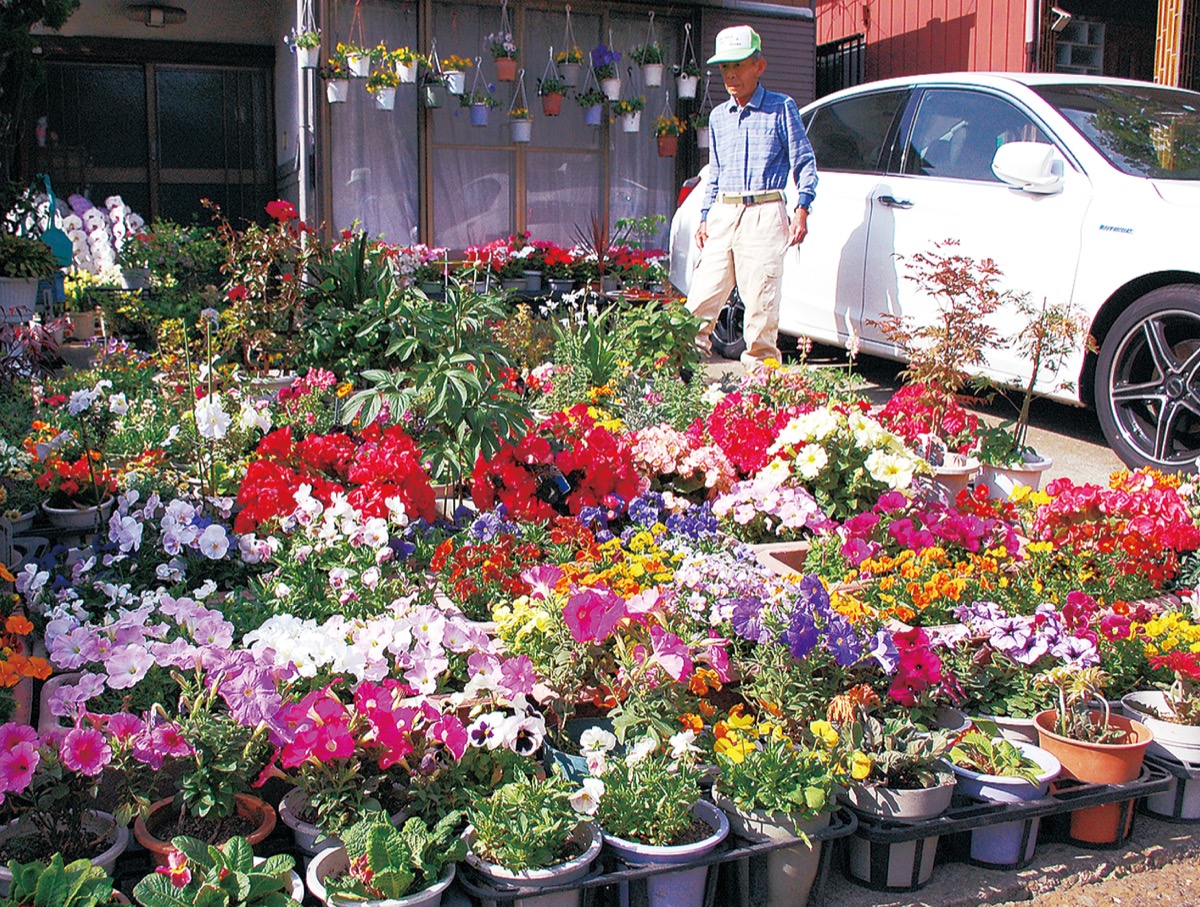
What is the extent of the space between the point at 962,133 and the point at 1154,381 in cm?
193

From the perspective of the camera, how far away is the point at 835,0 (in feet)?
42.4

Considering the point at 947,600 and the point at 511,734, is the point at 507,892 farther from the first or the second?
the point at 947,600

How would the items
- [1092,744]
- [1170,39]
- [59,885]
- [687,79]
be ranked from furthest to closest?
[687,79]
[1170,39]
[1092,744]
[59,885]

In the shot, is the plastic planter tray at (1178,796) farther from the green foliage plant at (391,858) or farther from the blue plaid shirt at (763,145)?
the blue plaid shirt at (763,145)

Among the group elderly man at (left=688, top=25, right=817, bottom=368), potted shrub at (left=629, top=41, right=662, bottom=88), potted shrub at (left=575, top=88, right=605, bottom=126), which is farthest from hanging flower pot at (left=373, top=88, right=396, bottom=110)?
elderly man at (left=688, top=25, right=817, bottom=368)

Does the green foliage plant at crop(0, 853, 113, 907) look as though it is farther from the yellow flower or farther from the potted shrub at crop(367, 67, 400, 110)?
the potted shrub at crop(367, 67, 400, 110)

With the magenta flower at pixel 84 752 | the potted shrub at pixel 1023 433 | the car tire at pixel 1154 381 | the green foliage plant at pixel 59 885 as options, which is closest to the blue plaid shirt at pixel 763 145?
the potted shrub at pixel 1023 433

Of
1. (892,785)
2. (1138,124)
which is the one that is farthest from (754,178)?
(892,785)

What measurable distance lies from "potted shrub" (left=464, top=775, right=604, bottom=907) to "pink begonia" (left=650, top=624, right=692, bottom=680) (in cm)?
31

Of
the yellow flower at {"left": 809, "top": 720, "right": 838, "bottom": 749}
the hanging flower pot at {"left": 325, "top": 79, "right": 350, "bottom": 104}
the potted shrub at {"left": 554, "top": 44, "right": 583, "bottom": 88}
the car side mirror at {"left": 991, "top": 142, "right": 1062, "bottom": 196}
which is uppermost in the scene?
the potted shrub at {"left": 554, "top": 44, "right": 583, "bottom": 88}

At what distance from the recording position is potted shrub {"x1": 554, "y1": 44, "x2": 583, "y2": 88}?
9.26 m

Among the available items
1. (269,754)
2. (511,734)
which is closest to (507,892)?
(511,734)

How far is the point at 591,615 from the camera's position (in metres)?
2.46

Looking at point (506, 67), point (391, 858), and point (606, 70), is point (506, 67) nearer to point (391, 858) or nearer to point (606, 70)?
point (606, 70)
